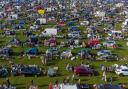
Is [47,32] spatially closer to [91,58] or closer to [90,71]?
[91,58]

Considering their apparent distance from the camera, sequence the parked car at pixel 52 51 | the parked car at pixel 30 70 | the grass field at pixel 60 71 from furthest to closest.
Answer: the parked car at pixel 52 51 < the parked car at pixel 30 70 < the grass field at pixel 60 71

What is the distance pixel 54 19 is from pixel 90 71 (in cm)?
5393

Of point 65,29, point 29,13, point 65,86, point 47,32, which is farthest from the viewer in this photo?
point 29,13

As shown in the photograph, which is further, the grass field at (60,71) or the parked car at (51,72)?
the parked car at (51,72)

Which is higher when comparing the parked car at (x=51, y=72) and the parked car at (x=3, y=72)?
the parked car at (x=3, y=72)

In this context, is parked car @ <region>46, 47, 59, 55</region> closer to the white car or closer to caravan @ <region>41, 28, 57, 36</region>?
the white car

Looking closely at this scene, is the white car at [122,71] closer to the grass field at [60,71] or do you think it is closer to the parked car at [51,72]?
the grass field at [60,71]

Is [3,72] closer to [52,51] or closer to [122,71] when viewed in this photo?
[52,51]

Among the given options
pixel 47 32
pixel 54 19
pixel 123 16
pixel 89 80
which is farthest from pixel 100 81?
pixel 123 16

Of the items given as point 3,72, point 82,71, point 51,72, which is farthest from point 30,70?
point 82,71

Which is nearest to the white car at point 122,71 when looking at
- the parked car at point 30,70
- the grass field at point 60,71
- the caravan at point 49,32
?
the grass field at point 60,71

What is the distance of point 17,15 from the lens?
108688 millimetres

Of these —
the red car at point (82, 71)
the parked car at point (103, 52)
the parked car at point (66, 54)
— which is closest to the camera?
the red car at point (82, 71)

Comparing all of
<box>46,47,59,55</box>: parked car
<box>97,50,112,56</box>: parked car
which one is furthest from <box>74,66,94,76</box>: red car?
<box>97,50,112,56</box>: parked car
